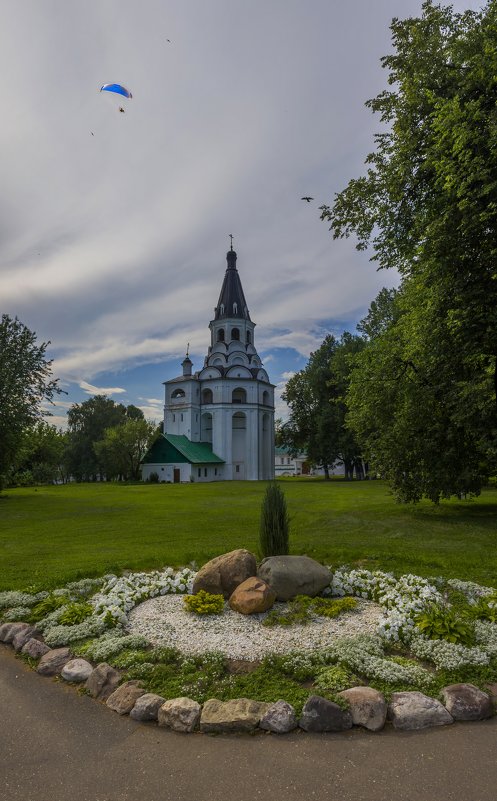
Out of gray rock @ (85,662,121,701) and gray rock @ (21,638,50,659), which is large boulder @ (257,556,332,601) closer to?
gray rock @ (85,662,121,701)

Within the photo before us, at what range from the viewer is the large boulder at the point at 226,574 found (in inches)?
331

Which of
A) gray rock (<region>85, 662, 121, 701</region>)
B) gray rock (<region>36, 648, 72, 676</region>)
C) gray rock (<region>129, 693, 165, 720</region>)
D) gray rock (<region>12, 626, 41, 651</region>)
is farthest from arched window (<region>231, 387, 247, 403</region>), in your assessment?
gray rock (<region>129, 693, 165, 720</region>)

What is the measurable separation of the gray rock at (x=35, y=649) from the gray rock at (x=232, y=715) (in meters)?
2.79

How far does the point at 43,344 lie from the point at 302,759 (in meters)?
36.7

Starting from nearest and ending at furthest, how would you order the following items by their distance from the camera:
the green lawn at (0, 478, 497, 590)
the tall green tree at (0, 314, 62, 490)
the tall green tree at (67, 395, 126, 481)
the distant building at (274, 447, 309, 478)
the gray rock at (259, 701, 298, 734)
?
the gray rock at (259, 701, 298, 734) → the green lawn at (0, 478, 497, 590) → the tall green tree at (0, 314, 62, 490) → the tall green tree at (67, 395, 126, 481) → the distant building at (274, 447, 309, 478)

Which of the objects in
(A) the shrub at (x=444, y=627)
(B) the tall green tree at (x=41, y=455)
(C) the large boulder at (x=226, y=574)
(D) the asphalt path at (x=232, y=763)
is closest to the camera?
(D) the asphalt path at (x=232, y=763)

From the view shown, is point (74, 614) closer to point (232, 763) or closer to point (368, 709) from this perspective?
point (232, 763)

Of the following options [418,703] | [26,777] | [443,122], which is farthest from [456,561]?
[443,122]

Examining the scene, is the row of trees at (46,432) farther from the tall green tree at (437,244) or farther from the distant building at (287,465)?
the distant building at (287,465)

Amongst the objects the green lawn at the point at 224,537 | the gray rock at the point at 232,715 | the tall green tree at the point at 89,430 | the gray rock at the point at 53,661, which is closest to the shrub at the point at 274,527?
the green lawn at the point at 224,537

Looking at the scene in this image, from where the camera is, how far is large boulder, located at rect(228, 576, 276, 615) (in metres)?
7.65

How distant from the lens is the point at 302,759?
167 inches

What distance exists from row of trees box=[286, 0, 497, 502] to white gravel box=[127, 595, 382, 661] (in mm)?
10212

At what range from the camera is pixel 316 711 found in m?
4.70
